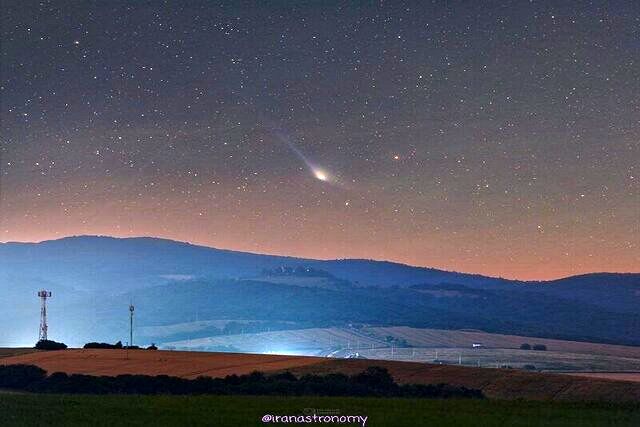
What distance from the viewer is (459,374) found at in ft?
234

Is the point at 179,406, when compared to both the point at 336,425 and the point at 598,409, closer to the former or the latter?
the point at 336,425

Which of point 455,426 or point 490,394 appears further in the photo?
point 490,394

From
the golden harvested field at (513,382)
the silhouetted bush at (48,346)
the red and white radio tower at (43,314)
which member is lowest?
the golden harvested field at (513,382)

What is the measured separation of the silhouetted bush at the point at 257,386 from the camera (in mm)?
55469

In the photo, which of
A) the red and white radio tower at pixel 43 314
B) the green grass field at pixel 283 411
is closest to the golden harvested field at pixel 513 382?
the green grass field at pixel 283 411

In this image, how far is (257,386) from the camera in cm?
5628

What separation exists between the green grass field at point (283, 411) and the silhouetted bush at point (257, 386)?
7475 millimetres

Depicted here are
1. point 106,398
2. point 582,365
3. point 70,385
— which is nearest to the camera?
point 106,398

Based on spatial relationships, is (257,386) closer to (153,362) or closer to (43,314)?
(153,362)

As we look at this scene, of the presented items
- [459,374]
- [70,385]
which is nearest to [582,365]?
[459,374]

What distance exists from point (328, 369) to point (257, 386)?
839 inches

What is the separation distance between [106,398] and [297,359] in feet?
148

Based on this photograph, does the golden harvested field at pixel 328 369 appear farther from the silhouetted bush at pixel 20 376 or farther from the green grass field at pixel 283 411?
the green grass field at pixel 283 411

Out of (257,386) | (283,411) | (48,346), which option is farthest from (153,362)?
(283,411)
